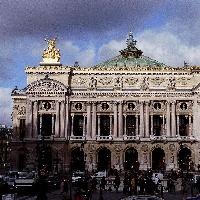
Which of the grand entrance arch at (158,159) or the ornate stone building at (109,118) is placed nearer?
the ornate stone building at (109,118)

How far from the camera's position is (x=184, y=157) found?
272ft

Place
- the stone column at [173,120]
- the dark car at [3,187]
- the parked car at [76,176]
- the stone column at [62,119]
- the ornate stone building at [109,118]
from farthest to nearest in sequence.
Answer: the stone column at [62,119]
the stone column at [173,120]
the ornate stone building at [109,118]
the parked car at [76,176]
the dark car at [3,187]

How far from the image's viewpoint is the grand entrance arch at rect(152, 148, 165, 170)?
8306 centimetres

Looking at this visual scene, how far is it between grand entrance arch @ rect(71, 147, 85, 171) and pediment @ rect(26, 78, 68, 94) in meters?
9.77

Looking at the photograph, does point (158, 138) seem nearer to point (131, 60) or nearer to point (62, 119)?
point (62, 119)

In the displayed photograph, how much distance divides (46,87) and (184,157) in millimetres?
24533

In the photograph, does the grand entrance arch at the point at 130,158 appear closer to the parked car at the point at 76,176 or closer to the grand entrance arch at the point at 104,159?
the grand entrance arch at the point at 104,159

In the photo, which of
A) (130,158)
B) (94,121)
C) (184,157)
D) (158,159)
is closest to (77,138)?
(94,121)

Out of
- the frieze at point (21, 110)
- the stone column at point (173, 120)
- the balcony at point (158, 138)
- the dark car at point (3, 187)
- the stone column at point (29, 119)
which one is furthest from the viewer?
the frieze at point (21, 110)

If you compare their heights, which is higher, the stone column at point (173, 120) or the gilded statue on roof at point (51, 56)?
the gilded statue on roof at point (51, 56)

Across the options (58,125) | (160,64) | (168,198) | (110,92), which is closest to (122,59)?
(160,64)

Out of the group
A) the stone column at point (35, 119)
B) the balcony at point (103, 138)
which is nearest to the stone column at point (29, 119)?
the stone column at point (35, 119)

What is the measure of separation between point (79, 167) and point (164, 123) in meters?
15.3

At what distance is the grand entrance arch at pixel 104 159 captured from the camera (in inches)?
3290
